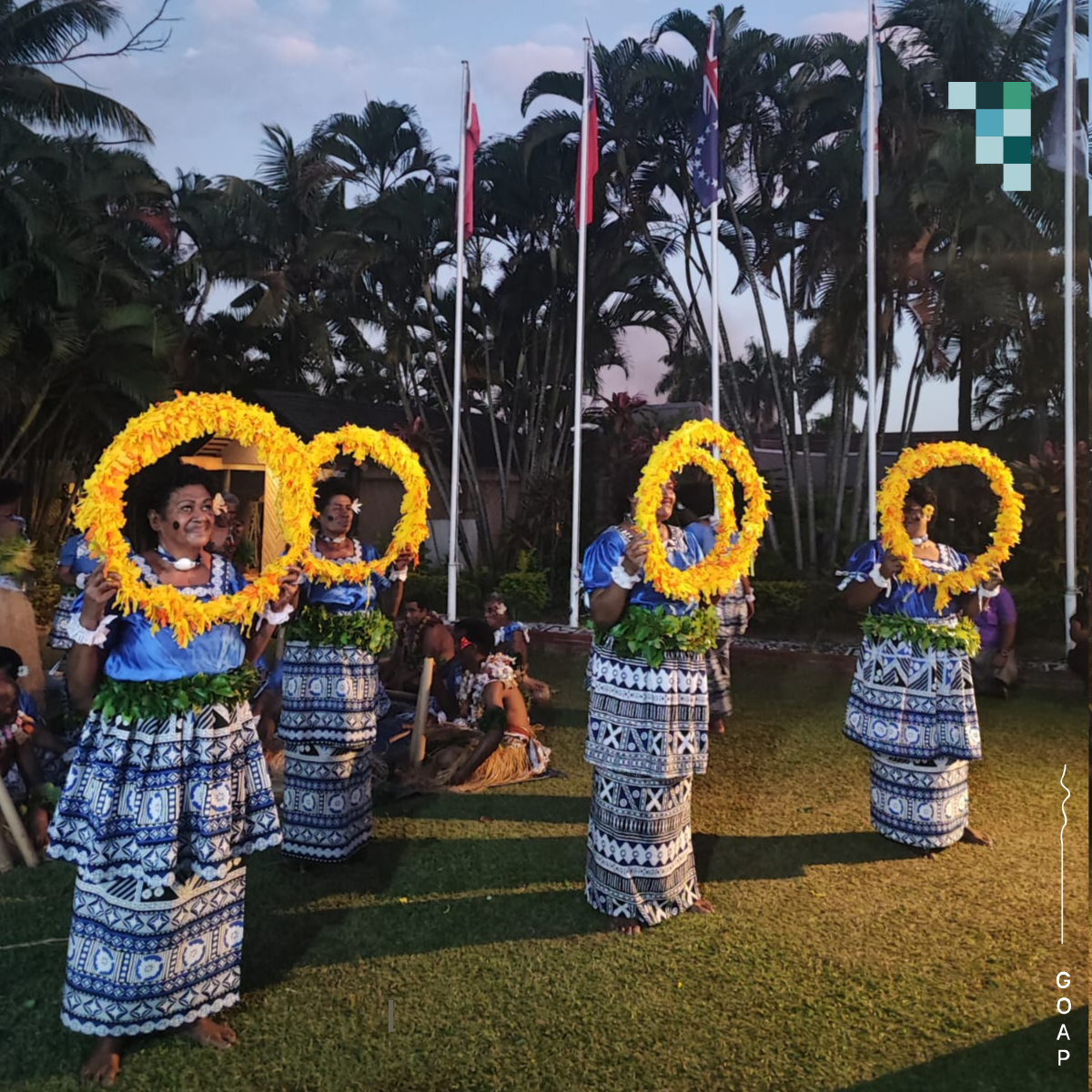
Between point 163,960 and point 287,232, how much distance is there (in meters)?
6.71

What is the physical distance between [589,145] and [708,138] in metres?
1.32

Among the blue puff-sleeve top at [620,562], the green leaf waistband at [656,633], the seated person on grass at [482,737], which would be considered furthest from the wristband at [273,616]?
the seated person on grass at [482,737]

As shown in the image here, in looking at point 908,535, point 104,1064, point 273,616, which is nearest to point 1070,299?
point 908,535

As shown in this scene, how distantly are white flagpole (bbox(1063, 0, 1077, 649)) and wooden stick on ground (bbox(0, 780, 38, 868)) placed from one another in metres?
4.52

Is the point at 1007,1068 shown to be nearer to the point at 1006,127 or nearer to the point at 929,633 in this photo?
the point at 929,633

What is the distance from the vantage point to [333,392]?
24.3ft

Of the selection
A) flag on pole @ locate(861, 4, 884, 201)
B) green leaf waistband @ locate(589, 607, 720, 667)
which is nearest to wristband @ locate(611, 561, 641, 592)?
green leaf waistband @ locate(589, 607, 720, 667)

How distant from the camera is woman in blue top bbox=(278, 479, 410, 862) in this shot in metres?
4.14

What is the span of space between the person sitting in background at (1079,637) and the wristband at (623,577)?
62.8 inches

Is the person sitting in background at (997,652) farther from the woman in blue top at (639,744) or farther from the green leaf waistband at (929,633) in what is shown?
the woman in blue top at (639,744)

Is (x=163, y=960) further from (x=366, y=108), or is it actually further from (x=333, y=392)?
(x=366, y=108)

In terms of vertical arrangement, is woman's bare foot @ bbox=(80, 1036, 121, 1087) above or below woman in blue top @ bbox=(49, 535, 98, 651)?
below

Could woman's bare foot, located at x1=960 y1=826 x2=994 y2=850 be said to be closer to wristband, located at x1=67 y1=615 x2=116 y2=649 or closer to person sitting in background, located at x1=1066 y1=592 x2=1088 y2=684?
person sitting in background, located at x1=1066 y1=592 x2=1088 y2=684

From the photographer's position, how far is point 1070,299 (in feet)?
10.8
